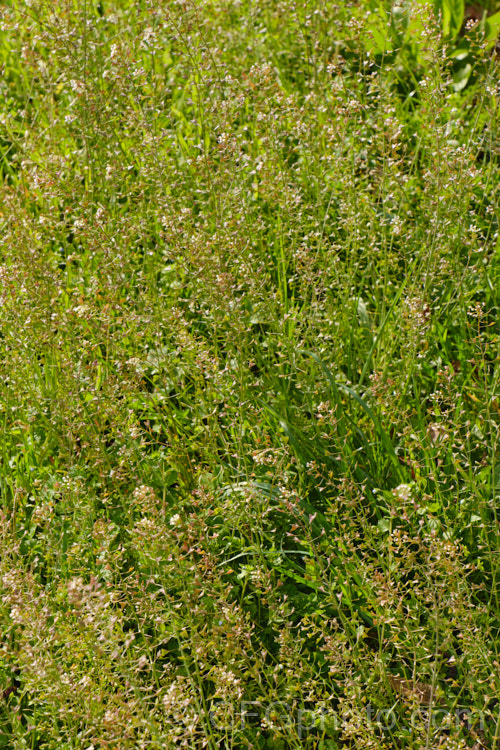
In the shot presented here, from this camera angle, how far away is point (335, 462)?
115 inches

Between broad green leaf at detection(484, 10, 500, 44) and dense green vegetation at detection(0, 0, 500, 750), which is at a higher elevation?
broad green leaf at detection(484, 10, 500, 44)

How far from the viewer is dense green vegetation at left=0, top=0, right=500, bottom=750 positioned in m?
2.20

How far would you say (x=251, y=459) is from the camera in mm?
3111

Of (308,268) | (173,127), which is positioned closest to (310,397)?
(308,268)

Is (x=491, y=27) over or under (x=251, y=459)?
over

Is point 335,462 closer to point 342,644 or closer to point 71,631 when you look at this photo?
point 342,644

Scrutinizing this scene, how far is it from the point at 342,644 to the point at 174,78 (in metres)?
3.57

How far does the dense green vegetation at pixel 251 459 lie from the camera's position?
2195 millimetres

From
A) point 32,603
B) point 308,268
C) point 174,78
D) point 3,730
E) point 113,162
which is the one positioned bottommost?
point 3,730

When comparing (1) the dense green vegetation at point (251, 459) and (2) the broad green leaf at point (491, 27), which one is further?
(2) the broad green leaf at point (491, 27)

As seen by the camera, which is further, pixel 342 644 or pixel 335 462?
pixel 335 462

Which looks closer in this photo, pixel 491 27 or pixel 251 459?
pixel 251 459

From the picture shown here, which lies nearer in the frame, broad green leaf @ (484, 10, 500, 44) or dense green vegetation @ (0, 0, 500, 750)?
dense green vegetation @ (0, 0, 500, 750)

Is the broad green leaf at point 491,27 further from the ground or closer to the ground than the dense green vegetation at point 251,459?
further from the ground
